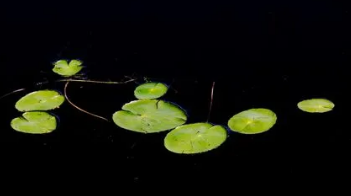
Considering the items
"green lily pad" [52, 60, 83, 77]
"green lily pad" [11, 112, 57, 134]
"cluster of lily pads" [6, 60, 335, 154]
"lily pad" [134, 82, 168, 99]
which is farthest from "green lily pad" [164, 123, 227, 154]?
"green lily pad" [52, 60, 83, 77]

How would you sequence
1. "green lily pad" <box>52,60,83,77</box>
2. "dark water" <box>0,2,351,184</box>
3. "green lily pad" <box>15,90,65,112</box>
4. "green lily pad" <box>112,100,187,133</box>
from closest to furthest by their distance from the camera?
"dark water" <box>0,2,351,184</box> → "green lily pad" <box>112,100,187,133</box> → "green lily pad" <box>15,90,65,112</box> → "green lily pad" <box>52,60,83,77</box>

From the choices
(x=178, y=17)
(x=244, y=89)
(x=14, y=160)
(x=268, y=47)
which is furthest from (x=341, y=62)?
(x=14, y=160)

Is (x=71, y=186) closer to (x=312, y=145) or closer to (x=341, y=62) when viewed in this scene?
(x=312, y=145)

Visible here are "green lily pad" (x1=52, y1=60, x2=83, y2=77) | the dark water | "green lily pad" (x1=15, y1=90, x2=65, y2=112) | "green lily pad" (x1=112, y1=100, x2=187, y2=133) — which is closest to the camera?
the dark water

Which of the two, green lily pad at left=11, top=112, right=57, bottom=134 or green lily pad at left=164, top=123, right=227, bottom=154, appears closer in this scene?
green lily pad at left=164, top=123, right=227, bottom=154

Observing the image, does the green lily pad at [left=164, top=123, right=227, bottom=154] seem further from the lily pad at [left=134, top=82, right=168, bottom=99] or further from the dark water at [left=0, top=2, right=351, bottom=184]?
the lily pad at [left=134, top=82, right=168, bottom=99]

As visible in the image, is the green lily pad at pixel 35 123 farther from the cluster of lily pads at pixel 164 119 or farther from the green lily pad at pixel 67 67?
the green lily pad at pixel 67 67

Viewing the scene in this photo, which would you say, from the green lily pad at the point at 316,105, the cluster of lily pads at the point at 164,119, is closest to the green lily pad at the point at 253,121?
the cluster of lily pads at the point at 164,119
